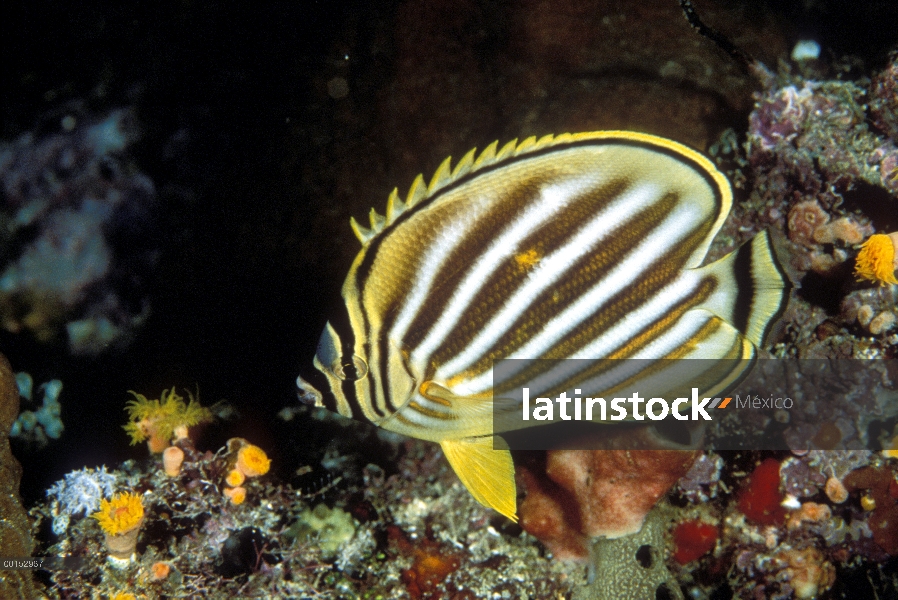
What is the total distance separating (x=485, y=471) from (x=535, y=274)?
0.83 metres

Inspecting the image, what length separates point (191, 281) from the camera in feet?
10.2

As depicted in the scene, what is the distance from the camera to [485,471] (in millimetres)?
2072

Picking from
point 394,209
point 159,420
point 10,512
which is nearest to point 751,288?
point 394,209

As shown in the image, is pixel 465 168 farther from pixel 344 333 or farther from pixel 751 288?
pixel 751 288

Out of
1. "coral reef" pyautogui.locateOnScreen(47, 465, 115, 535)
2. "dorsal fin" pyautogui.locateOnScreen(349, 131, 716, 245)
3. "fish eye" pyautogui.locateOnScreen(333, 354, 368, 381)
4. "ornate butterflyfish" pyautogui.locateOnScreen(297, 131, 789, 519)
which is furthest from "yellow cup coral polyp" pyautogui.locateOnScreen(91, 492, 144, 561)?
"dorsal fin" pyautogui.locateOnScreen(349, 131, 716, 245)

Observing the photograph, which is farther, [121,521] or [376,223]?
[121,521]

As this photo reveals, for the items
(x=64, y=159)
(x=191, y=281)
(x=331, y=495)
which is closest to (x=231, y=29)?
(x=64, y=159)

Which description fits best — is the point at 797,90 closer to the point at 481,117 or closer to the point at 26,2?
the point at 481,117

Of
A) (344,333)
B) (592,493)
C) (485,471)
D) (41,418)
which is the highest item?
(344,333)

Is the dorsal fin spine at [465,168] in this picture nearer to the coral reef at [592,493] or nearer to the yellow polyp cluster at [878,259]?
the coral reef at [592,493]

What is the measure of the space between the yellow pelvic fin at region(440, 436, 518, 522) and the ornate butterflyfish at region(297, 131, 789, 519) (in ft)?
0.84

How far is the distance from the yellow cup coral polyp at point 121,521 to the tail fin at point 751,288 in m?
2.75

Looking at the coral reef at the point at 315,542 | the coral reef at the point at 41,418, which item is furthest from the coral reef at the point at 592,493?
the coral reef at the point at 41,418

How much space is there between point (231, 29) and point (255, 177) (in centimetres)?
83
